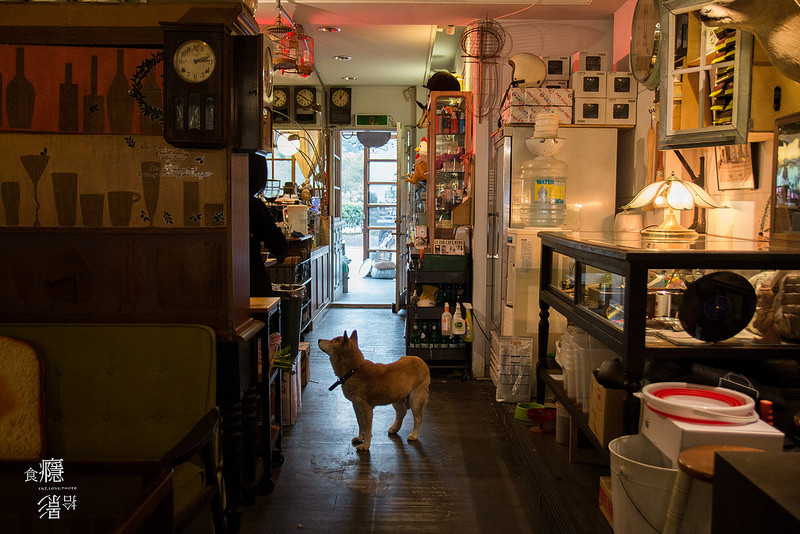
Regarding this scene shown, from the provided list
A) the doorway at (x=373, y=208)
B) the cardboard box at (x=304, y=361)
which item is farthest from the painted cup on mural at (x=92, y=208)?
the doorway at (x=373, y=208)

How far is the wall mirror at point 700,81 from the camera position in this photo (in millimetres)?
2576

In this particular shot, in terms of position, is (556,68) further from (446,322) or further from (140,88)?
(140,88)

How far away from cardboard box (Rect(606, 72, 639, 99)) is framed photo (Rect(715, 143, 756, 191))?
4.78 ft

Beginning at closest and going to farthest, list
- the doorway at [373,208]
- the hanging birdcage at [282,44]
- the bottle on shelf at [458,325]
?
the hanging birdcage at [282,44]
the bottle on shelf at [458,325]
the doorway at [373,208]

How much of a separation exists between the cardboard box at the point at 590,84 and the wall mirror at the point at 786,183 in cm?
224

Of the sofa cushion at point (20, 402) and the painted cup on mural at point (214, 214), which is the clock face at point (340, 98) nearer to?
the painted cup on mural at point (214, 214)

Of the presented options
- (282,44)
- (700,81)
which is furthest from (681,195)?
(282,44)

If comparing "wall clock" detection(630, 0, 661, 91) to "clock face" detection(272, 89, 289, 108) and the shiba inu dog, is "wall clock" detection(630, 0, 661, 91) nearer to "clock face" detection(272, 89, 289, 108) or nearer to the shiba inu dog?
the shiba inu dog

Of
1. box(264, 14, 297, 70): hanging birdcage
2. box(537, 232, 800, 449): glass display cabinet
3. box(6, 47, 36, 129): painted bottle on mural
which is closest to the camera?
box(537, 232, 800, 449): glass display cabinet

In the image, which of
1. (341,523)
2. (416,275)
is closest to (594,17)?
(416,275)

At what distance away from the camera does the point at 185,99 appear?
251 cm

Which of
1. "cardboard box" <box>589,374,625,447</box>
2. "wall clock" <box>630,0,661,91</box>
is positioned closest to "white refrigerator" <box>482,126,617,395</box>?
"wall clock" <box>630,0,661,91</box>

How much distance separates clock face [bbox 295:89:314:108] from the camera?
8898 millimetres

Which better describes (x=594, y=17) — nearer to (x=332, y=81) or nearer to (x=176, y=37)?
(x=176, y=37)
